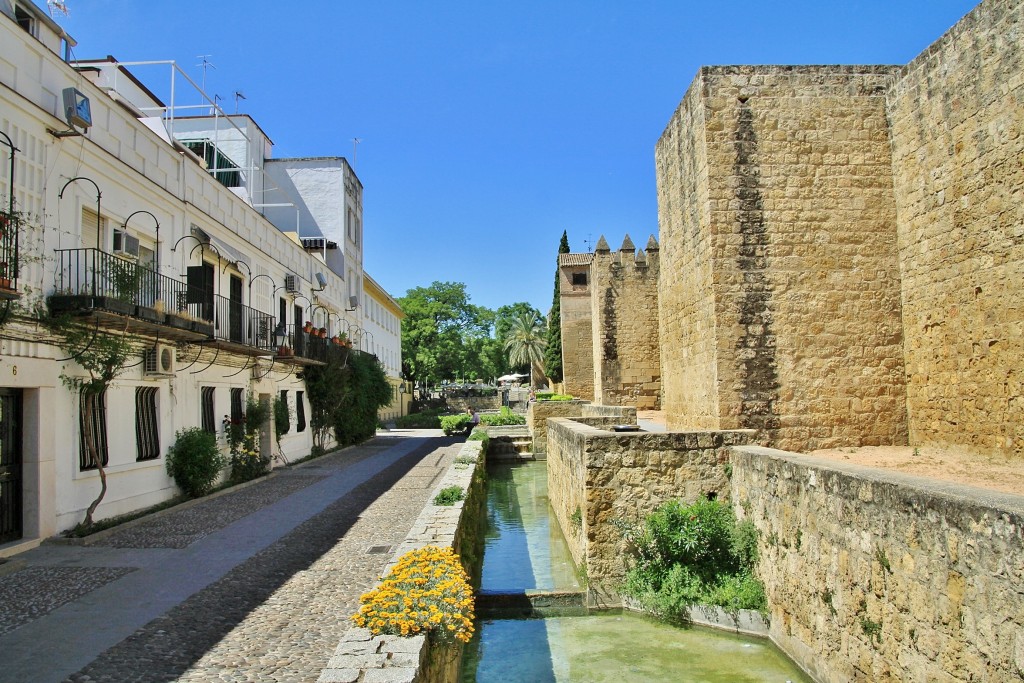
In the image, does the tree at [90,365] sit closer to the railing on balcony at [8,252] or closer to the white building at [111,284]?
the white building at [111,284]

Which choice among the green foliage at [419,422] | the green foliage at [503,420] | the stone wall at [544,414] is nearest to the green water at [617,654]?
the stone wall at [544,414]

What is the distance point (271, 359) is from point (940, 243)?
547 inches

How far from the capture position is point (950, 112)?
8.08 m

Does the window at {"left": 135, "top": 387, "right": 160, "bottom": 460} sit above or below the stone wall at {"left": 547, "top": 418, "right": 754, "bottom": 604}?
above

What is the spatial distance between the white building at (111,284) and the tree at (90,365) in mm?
121

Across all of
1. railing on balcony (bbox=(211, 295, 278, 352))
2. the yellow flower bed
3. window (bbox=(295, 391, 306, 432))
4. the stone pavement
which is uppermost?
railing on balcony (bbox=(211, 295, 278, 352))

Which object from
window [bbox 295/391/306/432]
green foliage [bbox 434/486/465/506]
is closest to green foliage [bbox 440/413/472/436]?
window [bbox 295/391/306/432]

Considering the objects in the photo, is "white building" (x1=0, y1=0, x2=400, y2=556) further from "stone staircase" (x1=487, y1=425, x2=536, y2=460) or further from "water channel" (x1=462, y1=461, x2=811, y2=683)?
"stone staircase" (x1=487, y1=425, x2=536, y2=460)

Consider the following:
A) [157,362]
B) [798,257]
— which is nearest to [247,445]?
[157,362]

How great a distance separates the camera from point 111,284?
9.59 m

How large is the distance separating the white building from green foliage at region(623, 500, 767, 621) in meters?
6.90

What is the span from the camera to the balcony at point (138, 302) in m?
8.73

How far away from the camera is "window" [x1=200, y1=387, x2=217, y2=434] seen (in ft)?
44.4

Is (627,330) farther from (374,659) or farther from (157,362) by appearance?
(374,659)
